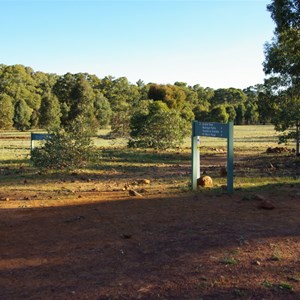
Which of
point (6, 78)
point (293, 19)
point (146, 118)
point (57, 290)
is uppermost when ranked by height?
point (6, 78)

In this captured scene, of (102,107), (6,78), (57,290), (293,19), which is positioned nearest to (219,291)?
(57,290)

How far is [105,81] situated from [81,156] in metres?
74.3

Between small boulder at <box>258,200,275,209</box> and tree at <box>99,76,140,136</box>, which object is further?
tree at <box>99,76,140,136</box>

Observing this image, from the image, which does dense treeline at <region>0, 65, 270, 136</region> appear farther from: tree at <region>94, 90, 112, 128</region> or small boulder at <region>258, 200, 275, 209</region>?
small boulder at <region>258, 200, 275, 209</region>

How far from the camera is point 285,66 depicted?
60.7 ft

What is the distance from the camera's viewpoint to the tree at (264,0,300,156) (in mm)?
14414

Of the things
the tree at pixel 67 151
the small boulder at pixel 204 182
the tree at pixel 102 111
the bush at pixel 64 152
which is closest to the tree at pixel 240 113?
the tree at pixel 102 111

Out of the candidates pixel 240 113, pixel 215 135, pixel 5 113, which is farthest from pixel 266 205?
pixel 240 113

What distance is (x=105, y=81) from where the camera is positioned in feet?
288

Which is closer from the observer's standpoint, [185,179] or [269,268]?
Answer: [269,268]

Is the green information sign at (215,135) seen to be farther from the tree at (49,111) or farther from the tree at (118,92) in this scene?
the tree at (118,92)

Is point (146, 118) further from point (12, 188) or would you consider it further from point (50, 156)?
point (12, 188)

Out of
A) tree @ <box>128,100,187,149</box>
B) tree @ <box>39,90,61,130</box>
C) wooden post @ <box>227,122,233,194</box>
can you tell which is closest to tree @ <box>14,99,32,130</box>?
tree @ <box>39,90,61,130</box>

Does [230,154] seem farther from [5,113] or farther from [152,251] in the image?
[5,113]
